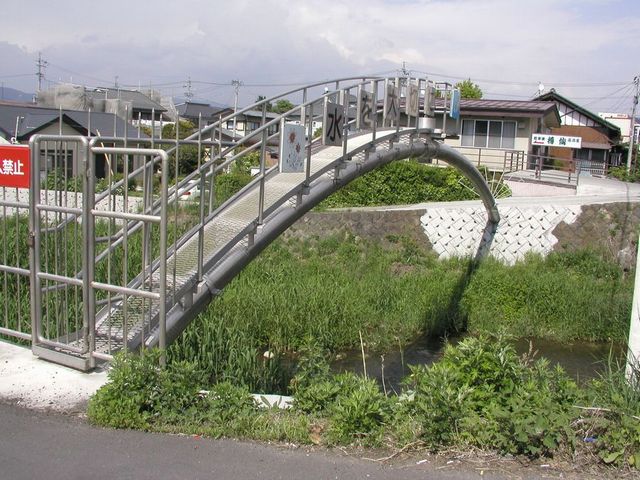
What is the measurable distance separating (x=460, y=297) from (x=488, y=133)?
60.0 ft

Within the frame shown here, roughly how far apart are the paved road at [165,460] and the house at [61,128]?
261 cm

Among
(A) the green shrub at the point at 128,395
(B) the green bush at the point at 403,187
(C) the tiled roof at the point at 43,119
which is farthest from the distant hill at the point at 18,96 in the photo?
(A) the green shrub at the point at 128,395

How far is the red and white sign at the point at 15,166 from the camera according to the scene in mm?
6262

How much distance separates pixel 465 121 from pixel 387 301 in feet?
65.0

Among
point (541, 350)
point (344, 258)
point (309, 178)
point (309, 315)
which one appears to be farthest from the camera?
point (344, 258)

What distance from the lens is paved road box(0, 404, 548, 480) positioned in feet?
13.3

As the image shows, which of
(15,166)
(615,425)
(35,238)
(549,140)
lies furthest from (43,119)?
(615,425)

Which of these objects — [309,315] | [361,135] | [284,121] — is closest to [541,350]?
[309,315]

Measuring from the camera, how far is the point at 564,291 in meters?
16.2

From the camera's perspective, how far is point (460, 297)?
16328mm

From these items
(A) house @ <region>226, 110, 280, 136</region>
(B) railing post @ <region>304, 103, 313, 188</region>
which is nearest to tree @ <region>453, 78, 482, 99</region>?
(A) house @ <region>226, 110, 280, 136</region>

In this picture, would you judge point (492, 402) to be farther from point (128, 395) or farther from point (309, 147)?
point (309, 147)

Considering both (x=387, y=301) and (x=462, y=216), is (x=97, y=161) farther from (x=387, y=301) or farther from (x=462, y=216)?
(x=462, y=216)

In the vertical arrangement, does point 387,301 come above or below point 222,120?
below
